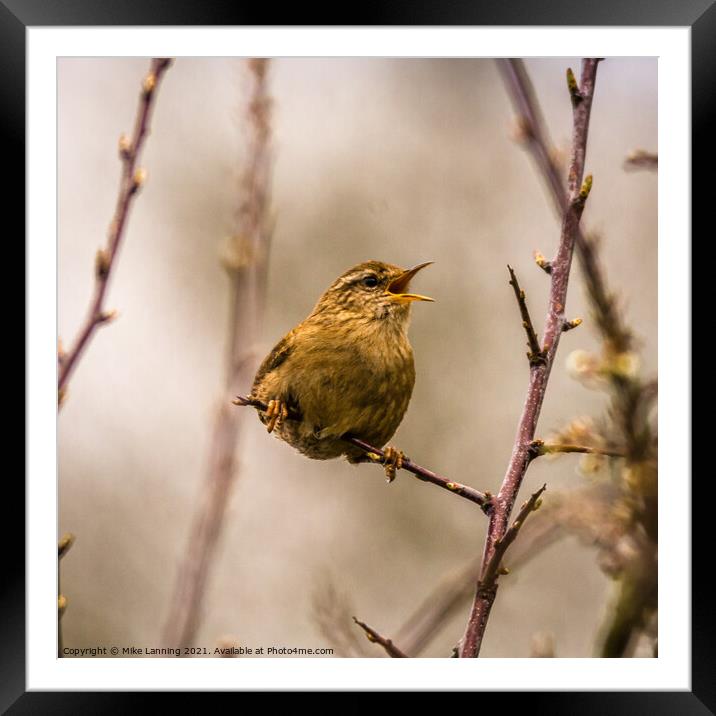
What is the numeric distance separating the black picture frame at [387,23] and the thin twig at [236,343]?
0.39 metres

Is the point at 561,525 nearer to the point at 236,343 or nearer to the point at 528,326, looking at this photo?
the point at 528,326

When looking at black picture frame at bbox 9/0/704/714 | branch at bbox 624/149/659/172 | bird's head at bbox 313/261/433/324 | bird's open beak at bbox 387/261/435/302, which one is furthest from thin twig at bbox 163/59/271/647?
branch at bbox 624/149/659/172

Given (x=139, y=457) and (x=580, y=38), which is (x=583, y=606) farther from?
(x=580, y=38)

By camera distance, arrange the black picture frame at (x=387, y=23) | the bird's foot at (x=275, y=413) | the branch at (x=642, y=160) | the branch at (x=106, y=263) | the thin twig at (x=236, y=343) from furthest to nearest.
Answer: the bird's foot at (x=275, y=413), the black picture frame at (x=387, y=23), the branch at (x=642, y=160), the thin twig at (x=236, y=343), the branch at (x=106, y=263)

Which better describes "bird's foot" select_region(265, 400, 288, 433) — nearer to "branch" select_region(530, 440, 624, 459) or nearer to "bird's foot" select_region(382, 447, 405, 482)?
"bird's foot" select_region(382, 447, 405, 482)

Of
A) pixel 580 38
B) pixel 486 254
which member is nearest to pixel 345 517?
pixel 486 254

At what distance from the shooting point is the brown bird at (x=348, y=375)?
397 cm

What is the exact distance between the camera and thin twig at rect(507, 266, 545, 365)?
2484 millimetres

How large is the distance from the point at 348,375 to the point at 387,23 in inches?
63.0

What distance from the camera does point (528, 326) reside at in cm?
256

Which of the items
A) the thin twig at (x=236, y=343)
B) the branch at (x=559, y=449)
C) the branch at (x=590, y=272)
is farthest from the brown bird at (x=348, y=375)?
the branch at (x=590, y=272)

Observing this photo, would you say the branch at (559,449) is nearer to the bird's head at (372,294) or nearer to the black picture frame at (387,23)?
the black picture frame at (387,23)

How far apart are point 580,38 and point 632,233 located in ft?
3.04

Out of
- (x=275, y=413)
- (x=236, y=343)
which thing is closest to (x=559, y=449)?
(x=236, y=343)
